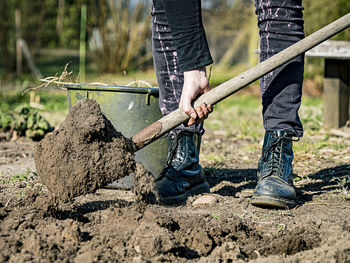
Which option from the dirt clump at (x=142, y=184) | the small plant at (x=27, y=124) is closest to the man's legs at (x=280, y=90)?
the dirt clump at (x=142, y=184)

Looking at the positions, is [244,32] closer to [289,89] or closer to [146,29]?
[146,29]

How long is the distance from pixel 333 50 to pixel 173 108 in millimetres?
2907

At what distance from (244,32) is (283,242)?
8.94 meters

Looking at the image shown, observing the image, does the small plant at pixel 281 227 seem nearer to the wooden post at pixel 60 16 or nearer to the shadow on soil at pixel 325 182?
the shadow on soil at pixel 325 182

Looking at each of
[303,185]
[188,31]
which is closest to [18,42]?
[303,185]

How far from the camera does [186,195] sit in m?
2.32

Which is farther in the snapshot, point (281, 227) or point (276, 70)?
point (276, 70)

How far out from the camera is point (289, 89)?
7.57 feet

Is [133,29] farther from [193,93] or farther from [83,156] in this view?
[83,156]

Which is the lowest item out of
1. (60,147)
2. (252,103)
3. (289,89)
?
(252,103)

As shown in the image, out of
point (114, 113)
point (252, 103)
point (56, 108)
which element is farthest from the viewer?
point (252, 103)

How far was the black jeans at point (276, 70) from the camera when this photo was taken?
2262 millimetres

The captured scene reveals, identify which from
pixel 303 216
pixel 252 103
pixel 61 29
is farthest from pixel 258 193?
pixel 61 29

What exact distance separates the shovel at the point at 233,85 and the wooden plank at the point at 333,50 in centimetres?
252
